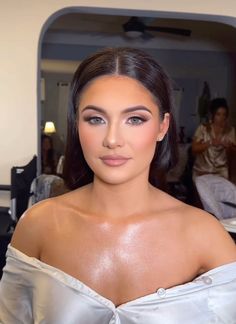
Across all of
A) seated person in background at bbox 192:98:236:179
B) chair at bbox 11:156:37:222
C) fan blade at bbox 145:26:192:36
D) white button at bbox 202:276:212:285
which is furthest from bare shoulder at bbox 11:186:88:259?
fan blade at bbox 145:26:192:36

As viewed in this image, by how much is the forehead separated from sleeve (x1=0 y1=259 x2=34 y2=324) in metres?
0.31

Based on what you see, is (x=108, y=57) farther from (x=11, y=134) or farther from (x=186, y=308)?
(x=11, y=134)

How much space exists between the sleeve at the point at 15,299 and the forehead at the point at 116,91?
31cm

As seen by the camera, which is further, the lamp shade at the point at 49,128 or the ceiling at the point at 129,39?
the lamp shade at the point at 49,128

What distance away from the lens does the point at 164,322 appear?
2.24ft

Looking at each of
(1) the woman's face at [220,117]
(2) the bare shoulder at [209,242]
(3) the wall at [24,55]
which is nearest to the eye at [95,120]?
(2) the bare shoulder at [209,242]

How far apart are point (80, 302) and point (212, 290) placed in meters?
0.21

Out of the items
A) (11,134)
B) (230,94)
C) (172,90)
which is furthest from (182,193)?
(172,90)

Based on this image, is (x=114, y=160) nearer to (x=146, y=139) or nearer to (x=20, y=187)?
(x=146, y=139)

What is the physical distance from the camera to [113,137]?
2.25ft

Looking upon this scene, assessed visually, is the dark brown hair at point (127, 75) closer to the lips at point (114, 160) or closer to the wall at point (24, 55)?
the lips at point (114, 160)

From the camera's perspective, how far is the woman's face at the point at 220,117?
3.43 meters

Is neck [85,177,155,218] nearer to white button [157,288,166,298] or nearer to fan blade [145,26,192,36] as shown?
white button [157,288,166,298]

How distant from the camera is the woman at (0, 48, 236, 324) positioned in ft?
2.28
